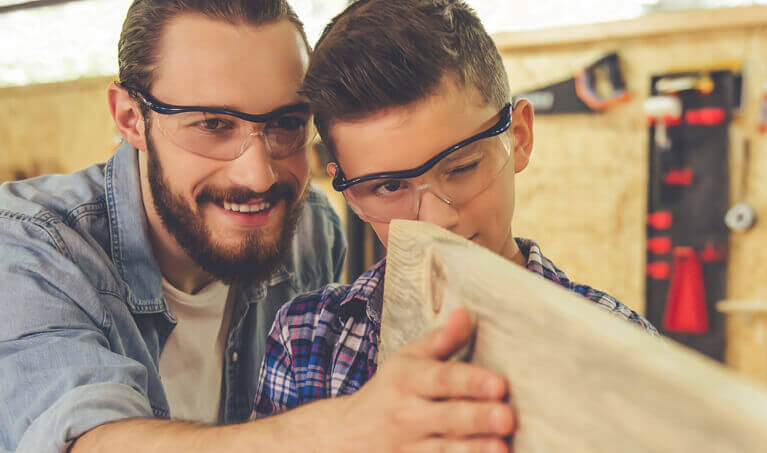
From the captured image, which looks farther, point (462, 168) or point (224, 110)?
point (224, 110)

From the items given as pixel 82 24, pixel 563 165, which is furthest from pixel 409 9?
pixel 82 24

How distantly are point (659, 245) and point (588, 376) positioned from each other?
288cm

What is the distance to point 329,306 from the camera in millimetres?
1174

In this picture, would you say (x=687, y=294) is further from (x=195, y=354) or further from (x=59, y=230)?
(x=59, y=230)

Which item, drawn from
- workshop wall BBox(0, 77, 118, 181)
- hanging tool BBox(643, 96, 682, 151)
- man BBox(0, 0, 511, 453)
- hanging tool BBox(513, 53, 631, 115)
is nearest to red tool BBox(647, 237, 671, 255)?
hanging tool BBox(643, 96, 682, 151)

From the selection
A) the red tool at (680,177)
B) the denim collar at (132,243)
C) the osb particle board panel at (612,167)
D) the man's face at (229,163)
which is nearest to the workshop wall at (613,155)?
the osb particle board panel at (612,167)

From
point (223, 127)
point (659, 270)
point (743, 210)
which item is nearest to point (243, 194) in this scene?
point (223, 127)

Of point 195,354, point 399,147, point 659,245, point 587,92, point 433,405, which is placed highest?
point 399,147

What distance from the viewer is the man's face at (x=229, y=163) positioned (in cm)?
135

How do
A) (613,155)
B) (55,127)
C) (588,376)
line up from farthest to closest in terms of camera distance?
(55,127), (613,155), (588,376)

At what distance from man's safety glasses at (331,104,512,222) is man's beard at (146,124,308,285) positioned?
1.58 feet

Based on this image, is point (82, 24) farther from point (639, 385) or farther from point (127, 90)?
point (639, 385)

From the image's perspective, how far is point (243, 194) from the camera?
1439mm

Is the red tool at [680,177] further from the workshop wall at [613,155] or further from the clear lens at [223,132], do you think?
the clear lens at [223,132]
